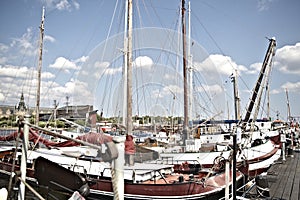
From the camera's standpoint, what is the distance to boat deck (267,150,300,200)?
7.57 m

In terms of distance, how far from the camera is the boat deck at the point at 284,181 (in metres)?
7.57

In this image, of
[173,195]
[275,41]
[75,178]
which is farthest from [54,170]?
[275,41]

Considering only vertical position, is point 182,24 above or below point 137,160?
above

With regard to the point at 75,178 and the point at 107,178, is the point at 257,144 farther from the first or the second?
the point at 75,178

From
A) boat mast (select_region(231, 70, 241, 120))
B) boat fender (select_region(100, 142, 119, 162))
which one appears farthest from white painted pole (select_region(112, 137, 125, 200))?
boat mast (select_region(231, 70, 241, 120))

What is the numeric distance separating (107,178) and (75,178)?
2.35 metres

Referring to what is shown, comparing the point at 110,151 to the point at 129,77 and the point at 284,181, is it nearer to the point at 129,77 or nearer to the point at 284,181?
the point at 284,181

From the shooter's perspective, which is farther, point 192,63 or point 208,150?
point 192,63

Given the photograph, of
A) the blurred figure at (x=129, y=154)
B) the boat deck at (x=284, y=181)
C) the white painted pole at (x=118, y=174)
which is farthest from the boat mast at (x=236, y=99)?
the white painted pole at (x=118, y=174)

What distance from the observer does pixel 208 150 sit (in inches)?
620

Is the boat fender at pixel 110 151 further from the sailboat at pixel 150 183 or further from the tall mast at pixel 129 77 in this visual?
the tall mast at pixel 129 77

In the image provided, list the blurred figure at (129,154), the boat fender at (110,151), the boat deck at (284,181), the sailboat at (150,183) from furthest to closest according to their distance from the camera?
the blurred figure at (129,154) < the sailboat at (150,183) < the boat deck at (284,181) < the boat fender at (110,151)

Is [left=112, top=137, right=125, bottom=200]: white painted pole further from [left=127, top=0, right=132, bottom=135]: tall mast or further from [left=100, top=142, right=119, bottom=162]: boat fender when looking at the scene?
[left=127, top=0, right=132, bottom=135]: tall mast

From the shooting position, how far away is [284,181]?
9.20 meters
